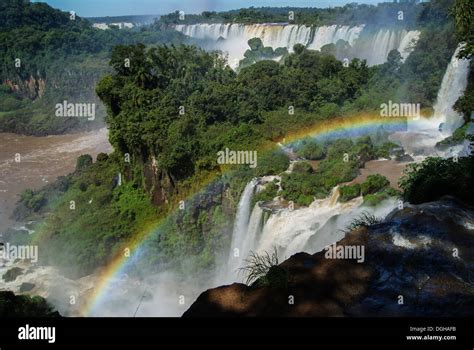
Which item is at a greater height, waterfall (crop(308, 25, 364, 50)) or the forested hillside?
waterfall (crop(308, 25, 364, 50))

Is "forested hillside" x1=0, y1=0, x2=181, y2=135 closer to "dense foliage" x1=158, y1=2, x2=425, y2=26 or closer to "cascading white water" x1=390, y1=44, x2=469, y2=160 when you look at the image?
"dense foliage" x1=158, y1=2, x2=425, y2=26

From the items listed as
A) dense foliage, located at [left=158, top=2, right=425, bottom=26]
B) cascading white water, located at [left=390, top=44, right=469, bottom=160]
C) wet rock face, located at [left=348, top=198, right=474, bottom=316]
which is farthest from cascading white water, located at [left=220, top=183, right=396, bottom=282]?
dense foliage, located at [left=158, top=2, right=425, bottom=26]

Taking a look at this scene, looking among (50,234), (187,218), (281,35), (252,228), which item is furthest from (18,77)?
(252,228)

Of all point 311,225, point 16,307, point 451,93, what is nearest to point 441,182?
point 311,225

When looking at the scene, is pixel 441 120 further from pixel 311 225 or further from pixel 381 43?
pixel 381 43

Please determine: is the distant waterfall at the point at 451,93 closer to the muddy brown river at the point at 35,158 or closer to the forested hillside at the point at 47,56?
the muddy brown river at the point at 35,158

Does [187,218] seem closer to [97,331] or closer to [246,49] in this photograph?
[97,331]
